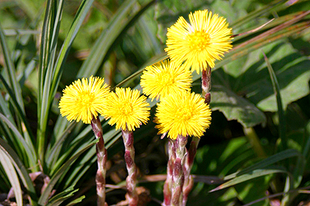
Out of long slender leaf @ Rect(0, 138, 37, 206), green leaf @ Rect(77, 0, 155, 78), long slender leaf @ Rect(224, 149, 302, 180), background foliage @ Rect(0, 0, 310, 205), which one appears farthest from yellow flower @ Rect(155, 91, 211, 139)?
green leaf @ Rect(77, 0, 155, 78)

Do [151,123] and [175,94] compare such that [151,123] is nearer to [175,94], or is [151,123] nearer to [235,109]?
[235,109]

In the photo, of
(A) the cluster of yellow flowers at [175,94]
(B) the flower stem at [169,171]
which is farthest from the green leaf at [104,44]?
(B) the flower stem at [169,171]

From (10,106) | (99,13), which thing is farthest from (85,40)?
(10,106)

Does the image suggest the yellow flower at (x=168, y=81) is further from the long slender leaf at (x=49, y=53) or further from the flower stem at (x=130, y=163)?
the long slender leaf at (x=49, y=53)

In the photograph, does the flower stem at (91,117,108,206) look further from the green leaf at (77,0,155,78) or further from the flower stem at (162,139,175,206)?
the green leaf at (77,0,155,78)

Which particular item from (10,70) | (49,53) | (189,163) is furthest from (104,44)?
(189,163)
